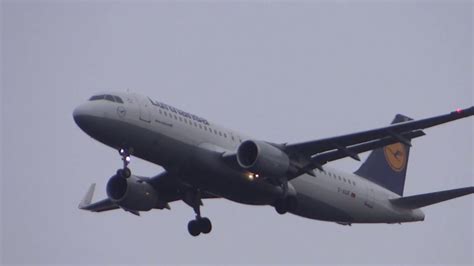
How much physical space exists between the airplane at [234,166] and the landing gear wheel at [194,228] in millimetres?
50

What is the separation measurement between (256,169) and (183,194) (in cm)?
707

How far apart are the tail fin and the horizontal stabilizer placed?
2573mm

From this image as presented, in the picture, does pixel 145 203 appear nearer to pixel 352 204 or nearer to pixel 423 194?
pixel 352 204

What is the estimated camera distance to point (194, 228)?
5025cm

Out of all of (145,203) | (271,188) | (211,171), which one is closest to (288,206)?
(271,188)

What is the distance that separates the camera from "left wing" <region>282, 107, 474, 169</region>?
42.5m

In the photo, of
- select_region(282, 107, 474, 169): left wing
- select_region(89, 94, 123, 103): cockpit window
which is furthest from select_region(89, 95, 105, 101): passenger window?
select_region(282, 107, 474, 169): left wing

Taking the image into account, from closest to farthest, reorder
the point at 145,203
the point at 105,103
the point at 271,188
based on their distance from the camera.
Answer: the point at 105,103
the point at 271,188
the point at 145,203

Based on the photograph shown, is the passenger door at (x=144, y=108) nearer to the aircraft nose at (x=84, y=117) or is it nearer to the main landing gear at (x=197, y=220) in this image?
the aircraft nose at (x=84, y=117)

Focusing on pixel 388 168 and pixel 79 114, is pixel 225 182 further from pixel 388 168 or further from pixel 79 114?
pixel 388 168

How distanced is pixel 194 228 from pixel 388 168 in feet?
39.0

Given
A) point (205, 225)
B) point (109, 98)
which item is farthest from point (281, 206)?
point (109, 98)

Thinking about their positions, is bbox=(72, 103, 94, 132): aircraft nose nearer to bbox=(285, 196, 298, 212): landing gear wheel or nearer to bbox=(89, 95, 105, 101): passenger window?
bbox=(89, 95, 105, 101): passenger window

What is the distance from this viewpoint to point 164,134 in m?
44.0
